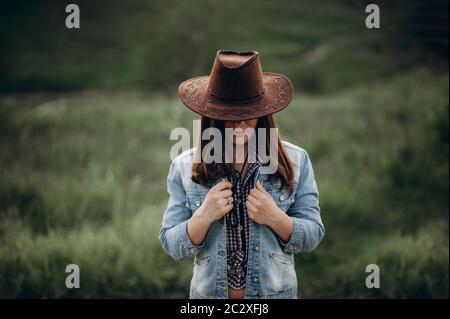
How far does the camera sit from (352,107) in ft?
29.7

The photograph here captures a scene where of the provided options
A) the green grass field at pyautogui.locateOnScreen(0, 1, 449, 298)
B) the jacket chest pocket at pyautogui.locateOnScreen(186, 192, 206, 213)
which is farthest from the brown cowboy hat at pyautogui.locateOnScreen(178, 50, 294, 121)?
the green grass field at pyautogui.locateOnScreen(0, 1, 449, 298)

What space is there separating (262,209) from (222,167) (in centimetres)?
29

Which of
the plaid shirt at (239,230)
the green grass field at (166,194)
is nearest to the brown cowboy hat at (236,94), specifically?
the plaid shirt at (239,230)

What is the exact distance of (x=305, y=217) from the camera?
2.33m

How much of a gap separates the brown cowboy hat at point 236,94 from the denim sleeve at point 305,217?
0.37 m

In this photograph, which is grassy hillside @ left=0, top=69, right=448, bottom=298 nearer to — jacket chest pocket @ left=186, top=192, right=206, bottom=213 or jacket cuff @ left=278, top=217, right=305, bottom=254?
jacket chest pocket @ left=186, top=192, right=206, bottom=213

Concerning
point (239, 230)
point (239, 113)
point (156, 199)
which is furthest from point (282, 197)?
point (156, 199)

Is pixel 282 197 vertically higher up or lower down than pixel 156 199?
higher up

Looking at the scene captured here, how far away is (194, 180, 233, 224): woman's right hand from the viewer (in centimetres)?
Answer: 216

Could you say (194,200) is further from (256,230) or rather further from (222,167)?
(256,230)

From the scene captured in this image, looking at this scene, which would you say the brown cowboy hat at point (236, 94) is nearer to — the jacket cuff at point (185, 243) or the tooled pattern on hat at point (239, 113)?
the tooled pattern on hat at point (239, 113)
